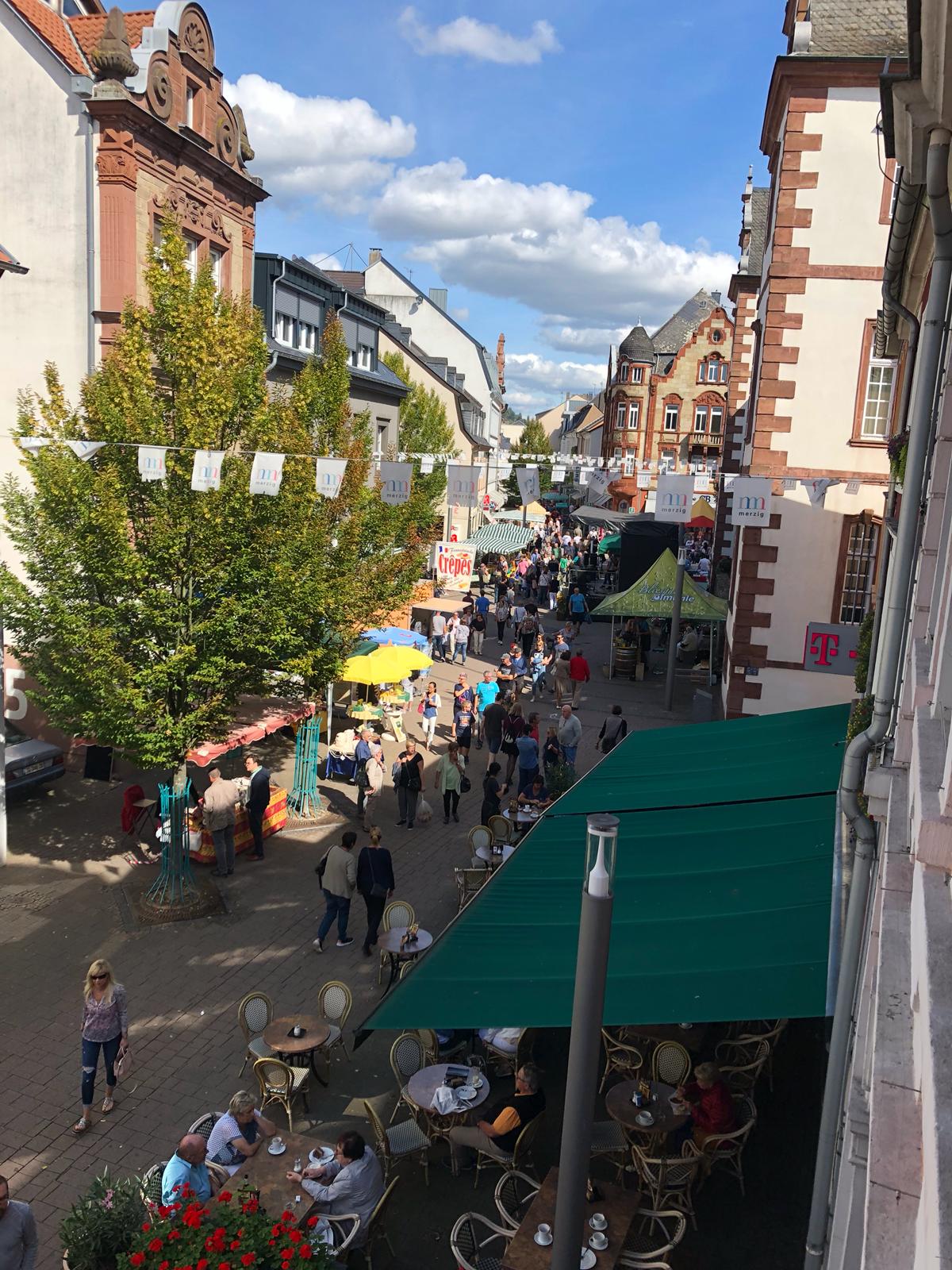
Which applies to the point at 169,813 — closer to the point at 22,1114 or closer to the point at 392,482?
the point at 22,1114

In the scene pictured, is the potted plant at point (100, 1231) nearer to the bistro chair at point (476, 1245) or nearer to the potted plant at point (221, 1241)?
the potted plant at point (221, 1241)

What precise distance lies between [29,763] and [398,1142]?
10.0m

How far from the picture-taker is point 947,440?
5941mm

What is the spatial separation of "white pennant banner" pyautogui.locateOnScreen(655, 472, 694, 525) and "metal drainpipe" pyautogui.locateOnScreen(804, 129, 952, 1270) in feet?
41.8

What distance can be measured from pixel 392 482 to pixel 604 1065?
10580mm

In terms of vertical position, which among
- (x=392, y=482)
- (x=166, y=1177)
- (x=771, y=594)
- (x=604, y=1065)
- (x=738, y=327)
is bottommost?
(x=604, y=1065)

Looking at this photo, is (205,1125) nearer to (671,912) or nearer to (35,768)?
(671,912)

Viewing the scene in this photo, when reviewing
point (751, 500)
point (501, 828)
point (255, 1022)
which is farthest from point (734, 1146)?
point (751, 500)

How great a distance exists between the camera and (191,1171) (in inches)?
270

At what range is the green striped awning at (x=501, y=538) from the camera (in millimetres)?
39562

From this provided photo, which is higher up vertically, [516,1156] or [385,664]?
[385,664]

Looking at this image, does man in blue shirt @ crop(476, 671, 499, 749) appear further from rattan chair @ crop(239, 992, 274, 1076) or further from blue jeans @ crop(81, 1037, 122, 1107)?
blue jeans @ crop(81, 1037, 122, 1107)

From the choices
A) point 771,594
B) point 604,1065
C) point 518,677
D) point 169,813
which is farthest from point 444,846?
point 518,677

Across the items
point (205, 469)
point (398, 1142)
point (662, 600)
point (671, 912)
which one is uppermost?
point (205, 469)
